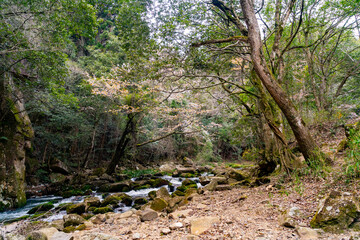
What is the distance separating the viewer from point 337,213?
2.43 m

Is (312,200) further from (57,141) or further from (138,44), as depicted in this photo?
(57,141)

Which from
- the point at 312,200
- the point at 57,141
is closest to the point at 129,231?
the point at 312,200

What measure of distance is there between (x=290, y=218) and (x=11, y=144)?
10.4m

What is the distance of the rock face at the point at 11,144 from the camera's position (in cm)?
722

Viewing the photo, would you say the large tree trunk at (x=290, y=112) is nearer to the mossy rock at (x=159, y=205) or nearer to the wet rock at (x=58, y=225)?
the mossy rock at (x=159, y=205)

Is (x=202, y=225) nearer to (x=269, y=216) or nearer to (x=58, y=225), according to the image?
(x=269, y=216)

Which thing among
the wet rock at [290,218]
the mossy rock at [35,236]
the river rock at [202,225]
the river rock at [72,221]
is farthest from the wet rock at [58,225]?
the wet rock at [290,218]

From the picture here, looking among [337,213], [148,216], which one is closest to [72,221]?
[148,216]

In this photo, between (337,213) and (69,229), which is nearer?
(337,213)

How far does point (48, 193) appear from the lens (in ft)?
32.2

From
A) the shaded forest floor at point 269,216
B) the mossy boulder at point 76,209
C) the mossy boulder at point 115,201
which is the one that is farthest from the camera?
the mossy boulder at point 115,201

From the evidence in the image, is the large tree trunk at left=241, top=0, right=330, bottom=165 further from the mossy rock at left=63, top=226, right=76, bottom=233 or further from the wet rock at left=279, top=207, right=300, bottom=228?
the mossy rock at left=63, top=226, right=76, bottom=233

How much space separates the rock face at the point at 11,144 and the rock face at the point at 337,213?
382 inches

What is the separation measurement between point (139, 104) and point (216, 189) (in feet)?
23.5
